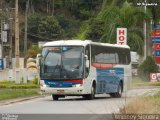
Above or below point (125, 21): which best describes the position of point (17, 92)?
below

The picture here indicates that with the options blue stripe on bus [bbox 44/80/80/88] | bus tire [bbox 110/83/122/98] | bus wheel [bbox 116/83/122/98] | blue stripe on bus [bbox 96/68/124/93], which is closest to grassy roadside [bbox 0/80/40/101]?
blue stripe on bus [bbox 44/80/80/88]

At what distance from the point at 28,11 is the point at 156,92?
3259 inches

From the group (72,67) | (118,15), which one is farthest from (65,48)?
(118,15)

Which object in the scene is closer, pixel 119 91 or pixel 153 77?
pixel 119 91

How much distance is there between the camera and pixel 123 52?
37.3 meters

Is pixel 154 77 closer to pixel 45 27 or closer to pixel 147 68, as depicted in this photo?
pixel 147 68

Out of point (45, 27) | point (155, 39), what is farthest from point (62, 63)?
point (45, 27)

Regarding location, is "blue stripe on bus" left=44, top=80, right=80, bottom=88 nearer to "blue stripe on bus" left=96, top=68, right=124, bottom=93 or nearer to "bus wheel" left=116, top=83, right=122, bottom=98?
"blue stripe on bus" left=96, top=68, right=124, bottom=93

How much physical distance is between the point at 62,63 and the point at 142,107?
14.1 m

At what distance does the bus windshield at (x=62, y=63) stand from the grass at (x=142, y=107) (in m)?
12.1

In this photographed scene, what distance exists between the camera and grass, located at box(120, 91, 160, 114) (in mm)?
17391

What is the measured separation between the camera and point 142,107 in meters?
17.9

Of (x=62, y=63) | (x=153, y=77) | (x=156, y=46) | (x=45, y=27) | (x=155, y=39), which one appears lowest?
(x=153, y=77)

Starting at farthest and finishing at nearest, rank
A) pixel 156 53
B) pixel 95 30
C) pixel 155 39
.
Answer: pixel 95 30
pixel 156 53
pixel 155 39
